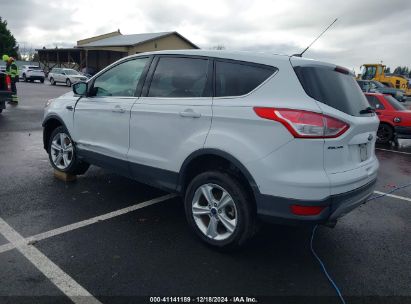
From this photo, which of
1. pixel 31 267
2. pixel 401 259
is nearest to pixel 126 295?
pixel 31 267

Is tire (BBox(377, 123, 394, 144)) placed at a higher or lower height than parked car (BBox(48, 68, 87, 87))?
lower

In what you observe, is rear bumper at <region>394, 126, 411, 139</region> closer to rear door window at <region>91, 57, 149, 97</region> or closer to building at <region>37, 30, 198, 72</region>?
rear door window at <region>91, 57, 149, 97</region>

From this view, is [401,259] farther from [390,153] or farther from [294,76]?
[390,153]

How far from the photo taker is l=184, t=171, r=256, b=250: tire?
134 inches

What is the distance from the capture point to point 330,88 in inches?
132

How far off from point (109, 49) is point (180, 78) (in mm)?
38053

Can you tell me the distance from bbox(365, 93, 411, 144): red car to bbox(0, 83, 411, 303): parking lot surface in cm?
598

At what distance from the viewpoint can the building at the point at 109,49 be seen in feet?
126

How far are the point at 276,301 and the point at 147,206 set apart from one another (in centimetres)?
235

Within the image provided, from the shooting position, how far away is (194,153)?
365cm

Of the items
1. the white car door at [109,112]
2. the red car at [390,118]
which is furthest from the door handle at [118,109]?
the red car at [390,118]

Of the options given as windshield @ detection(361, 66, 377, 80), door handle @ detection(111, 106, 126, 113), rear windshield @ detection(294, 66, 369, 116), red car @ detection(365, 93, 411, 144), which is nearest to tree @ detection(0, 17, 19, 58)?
windshield @ detection(361, 66, 377, 80)

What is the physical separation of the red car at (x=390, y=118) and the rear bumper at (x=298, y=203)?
27.6 ft

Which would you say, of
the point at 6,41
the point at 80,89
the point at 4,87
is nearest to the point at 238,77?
the point at 80,89
